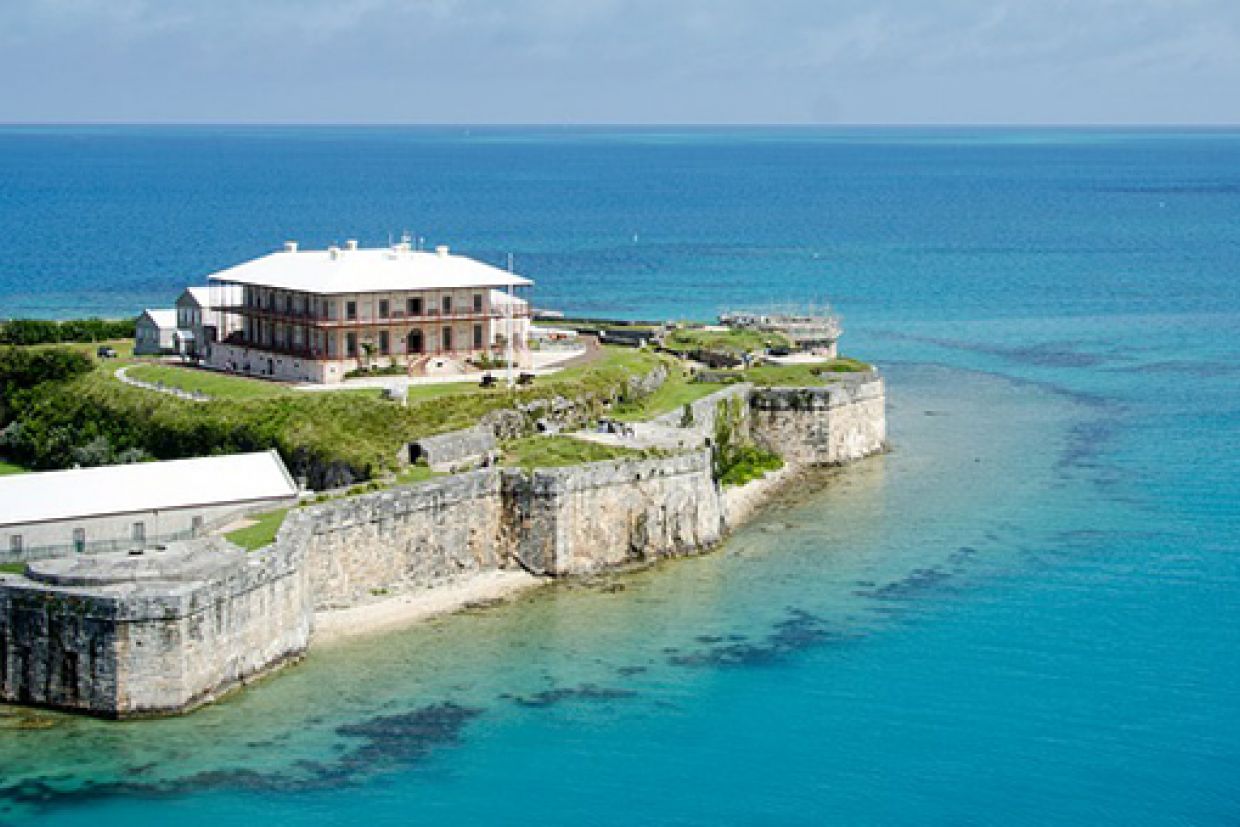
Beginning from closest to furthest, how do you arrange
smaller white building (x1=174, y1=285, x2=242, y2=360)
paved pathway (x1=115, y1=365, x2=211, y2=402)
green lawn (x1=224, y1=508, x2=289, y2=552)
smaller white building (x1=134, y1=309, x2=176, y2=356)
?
green lawn (x1=224, y1=508, x2=289, y2=552), paved pathway (x1=115, y1=365, x2=211, y2=402), smaller white building (x1=174, y1=285, x2=242, y2=360), smaller white building (x1=134, y1=309, x2=176, y2=356)

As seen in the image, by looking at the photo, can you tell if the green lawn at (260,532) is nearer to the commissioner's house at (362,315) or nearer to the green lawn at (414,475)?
the green lawn at (414,475)

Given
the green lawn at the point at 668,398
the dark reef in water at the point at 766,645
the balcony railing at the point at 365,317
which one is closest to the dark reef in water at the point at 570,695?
the dark reef in water at the point at 766,645

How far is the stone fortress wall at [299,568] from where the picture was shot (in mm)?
46469

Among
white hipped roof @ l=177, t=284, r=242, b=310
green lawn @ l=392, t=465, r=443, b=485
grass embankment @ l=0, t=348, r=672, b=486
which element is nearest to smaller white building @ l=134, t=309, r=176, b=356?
white hipped roof @ l=177, t=284, r=242, b=310

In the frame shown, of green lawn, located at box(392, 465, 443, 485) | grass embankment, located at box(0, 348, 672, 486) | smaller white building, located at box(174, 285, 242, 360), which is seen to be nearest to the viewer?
green lawn, located at box(392, 465, 443, 485)

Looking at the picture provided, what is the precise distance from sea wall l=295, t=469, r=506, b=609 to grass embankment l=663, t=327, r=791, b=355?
3048cm

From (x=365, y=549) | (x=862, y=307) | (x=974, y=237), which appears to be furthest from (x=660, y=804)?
(x=974, y=237)

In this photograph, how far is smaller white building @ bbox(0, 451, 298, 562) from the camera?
5281 centimetres

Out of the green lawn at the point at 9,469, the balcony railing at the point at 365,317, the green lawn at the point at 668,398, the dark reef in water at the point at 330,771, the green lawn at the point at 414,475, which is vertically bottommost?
the dark reef in water at the point at 330,771

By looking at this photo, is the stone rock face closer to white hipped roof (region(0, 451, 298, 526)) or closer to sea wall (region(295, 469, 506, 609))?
sea wall (region(295, 469, 506, 609))

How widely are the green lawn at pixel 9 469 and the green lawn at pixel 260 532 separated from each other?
17.9 m

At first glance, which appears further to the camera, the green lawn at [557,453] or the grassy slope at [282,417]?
the grassy slope at [282,417]

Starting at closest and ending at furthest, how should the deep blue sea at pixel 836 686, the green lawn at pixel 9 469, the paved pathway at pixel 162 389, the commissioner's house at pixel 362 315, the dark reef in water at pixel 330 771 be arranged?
the dark reef in water at pixel 330 771, the deep blue sea at pixel 836 686, the green lawn at pixel 9 469, the paved pathway at pixel 162 389, the commissioner's house at pixel 362 315

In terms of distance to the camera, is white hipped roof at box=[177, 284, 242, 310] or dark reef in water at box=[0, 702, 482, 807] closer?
dark reef in water at box=[0, 702, 482, 807]
